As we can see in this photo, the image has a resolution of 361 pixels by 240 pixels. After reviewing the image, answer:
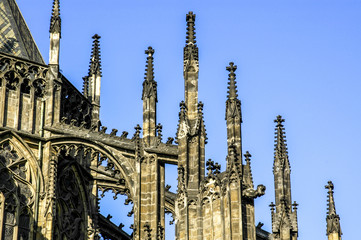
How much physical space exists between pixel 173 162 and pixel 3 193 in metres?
5.76

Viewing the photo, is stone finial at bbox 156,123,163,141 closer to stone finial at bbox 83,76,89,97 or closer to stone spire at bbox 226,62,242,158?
stone spire at bbox 226,62,242,158

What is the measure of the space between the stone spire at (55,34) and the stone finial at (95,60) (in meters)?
3.14

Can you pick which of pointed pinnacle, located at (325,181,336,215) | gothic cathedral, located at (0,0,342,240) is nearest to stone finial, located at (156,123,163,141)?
gothic cathedral, located at (0,0,342,240)

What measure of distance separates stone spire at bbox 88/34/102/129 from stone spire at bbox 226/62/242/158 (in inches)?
382

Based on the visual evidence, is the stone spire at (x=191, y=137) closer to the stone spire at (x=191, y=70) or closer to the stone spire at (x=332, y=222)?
the stone spire at (x=191, y=70)

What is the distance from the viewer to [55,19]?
165 ft

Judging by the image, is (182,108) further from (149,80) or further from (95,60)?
(95,60)

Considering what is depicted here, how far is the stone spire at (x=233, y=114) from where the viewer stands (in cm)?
4084

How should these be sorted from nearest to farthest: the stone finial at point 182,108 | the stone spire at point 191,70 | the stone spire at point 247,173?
the stone spire at point 247,173
the stone finial at point 182,108
the stone spire at point 191,70

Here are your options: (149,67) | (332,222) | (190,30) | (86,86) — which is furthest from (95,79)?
(332,222)

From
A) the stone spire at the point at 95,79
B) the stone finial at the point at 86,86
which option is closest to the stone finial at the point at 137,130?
the stone spire at the point at 95,79

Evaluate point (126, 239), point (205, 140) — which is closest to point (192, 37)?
point (205, 140)

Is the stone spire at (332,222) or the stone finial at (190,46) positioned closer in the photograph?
the stone finial at (190,46)

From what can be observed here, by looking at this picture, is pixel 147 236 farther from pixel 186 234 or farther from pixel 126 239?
pixel 126 239
